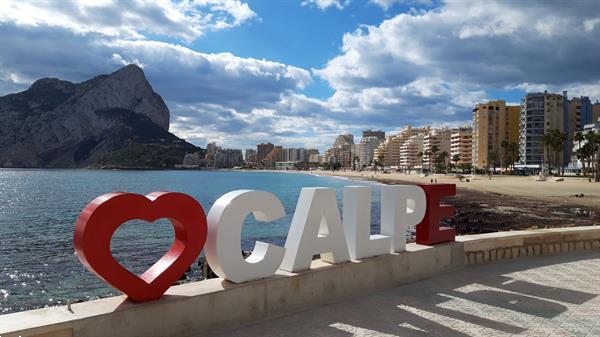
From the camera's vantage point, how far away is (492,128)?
180 m

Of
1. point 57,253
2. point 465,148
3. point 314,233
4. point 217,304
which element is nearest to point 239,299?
point 217,304

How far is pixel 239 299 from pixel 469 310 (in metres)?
3.83

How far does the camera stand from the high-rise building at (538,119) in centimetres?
16475

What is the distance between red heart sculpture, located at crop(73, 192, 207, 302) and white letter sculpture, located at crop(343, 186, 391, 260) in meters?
3.13

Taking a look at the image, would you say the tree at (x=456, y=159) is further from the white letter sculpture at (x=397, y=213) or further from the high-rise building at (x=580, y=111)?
the white letter sculpture at (x=397, y=213)

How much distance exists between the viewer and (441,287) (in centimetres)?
895

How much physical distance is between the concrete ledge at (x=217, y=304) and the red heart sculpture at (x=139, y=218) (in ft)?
0.82

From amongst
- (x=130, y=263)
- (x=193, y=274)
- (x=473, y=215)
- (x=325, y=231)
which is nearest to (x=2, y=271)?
(x=130, y=263)

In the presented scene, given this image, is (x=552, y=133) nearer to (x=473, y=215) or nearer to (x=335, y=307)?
(x=473, y=215)

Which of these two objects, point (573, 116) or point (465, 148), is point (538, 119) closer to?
point (573, 116)

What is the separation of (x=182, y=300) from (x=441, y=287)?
5256mm

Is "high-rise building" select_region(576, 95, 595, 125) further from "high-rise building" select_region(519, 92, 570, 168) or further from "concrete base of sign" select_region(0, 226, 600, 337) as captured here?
"concrete base of sign" select_region(0, 226, 600, 337)

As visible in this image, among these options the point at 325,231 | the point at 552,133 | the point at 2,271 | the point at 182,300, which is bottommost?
the point at 2,271

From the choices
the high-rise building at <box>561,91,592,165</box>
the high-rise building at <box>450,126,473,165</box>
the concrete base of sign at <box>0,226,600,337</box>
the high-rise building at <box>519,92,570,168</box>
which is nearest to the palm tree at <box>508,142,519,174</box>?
the high-rise building at <box>519,92,570,168</box>
